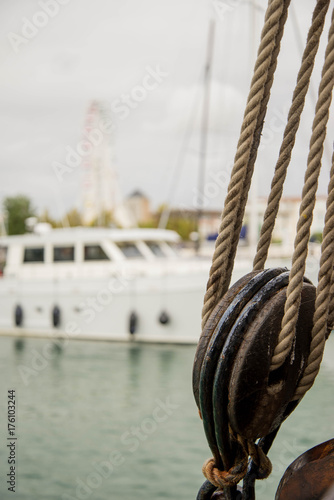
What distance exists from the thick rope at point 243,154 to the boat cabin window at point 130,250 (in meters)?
12.5

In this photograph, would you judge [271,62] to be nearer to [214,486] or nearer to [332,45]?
[332,45]

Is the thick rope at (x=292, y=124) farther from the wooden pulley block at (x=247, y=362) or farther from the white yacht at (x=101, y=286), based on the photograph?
the white yacht at (x=101, y=286)

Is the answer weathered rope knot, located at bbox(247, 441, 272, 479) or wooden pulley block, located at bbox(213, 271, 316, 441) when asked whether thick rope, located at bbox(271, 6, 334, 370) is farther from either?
weathered rope knot, located at bbox(247, 441, 272, 479)

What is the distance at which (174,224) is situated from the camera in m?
46.6

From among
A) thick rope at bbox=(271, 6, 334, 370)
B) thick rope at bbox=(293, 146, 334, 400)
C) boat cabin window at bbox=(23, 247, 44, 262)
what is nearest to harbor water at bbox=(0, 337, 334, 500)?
boat cabin window at bbox=(23, 247, 44, 262)

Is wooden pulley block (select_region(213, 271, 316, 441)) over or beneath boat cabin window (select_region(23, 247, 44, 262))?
over

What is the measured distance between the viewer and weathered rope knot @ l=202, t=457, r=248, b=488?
1.18 meters

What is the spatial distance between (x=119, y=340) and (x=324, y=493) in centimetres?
1262

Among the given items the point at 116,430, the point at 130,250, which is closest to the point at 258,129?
the point at 116,430

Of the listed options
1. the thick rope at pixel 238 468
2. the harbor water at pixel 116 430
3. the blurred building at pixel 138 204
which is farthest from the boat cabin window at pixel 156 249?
the blurred building at pixel 138 204

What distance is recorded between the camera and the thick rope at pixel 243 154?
1225 millimetres

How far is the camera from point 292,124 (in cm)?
130

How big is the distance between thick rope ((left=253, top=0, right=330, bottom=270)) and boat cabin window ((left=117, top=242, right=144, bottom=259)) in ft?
40.9

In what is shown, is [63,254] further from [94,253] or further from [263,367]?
[263,367]
